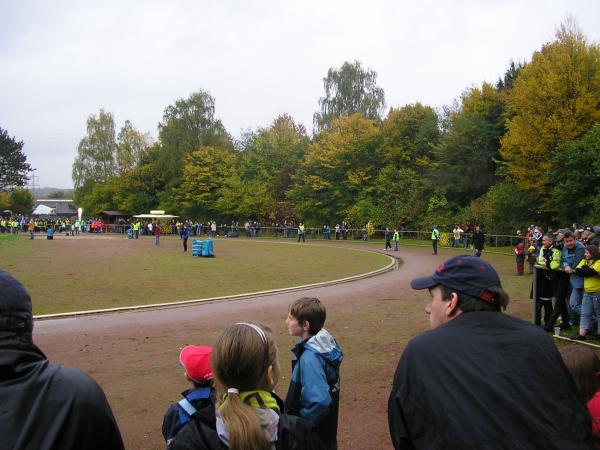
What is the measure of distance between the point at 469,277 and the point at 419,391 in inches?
24.2

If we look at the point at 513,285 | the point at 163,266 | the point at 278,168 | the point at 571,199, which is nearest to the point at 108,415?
the point at 513,285

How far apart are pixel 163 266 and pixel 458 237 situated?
2104 cm

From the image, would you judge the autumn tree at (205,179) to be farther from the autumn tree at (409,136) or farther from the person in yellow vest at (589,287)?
the person in yellow vest at (589,287)

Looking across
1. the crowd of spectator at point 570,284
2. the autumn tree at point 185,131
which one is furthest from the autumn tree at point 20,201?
the crowd of spectator at point 570,284

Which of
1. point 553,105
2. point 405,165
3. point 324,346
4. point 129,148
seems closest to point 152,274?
point 324,346

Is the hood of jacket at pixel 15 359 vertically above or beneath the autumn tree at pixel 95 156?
beneath

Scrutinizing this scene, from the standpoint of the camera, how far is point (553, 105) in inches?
1253

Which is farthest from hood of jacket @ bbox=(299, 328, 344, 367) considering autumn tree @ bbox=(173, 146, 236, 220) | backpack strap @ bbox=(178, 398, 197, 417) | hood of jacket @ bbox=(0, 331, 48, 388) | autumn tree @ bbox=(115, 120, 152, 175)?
autumn tree @ bbox=(115, 120, 152, 175)

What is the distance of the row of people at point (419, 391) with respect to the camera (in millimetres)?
1979

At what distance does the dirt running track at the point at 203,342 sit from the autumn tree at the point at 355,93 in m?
50.1

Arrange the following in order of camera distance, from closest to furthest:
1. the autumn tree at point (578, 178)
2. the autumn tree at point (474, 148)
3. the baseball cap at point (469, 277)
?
the baseball cap at point (469, 277) < the autumn tree at point (578, 178) < the autumn tree at point (474, 148)

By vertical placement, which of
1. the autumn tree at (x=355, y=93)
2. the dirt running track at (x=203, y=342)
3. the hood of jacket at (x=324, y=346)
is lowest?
the dirt running track at (x=203, y=342)

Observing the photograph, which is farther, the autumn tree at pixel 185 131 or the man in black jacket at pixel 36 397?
the autumn tree at pixel 185 131

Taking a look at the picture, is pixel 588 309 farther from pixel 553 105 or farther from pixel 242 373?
pixel 553 105
